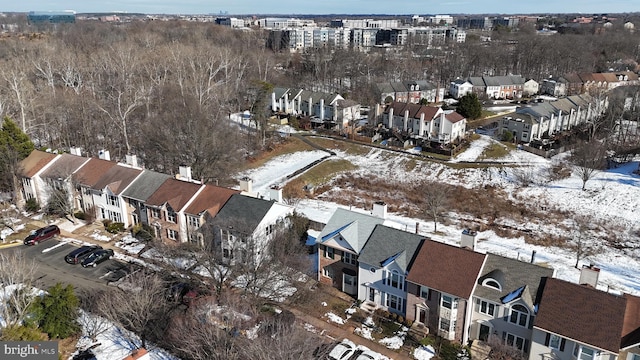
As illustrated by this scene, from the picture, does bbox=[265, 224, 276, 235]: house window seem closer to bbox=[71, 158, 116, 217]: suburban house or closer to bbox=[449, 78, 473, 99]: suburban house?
bbox=[71, 158, 116, 217]: suburban house

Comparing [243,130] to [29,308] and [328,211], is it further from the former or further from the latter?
[29,308]

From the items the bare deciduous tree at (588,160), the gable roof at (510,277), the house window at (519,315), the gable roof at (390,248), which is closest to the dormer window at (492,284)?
the gable roof at (510,277)

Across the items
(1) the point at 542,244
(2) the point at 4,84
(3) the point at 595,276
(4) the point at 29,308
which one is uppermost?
(2) the point at 4,84

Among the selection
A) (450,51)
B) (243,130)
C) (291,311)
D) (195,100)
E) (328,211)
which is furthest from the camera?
(450,51)

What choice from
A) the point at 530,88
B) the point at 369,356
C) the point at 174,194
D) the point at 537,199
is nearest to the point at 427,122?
the point at 537,199

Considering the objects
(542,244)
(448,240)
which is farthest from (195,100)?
(542,244)

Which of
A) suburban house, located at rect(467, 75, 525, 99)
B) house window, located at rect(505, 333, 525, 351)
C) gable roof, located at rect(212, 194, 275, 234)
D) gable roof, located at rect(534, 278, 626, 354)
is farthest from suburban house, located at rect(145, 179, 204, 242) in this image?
suburban house, located at rect(467, 75, 525, 99)

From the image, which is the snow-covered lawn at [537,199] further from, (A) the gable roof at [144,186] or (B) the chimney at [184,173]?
(A) the gable roof at [144,186]
